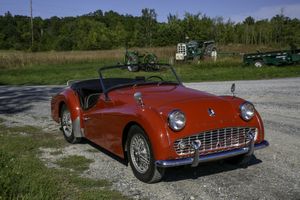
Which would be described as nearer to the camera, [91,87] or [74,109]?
[74,109]

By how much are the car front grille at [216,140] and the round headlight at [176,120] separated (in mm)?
151

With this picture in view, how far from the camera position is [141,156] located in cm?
537

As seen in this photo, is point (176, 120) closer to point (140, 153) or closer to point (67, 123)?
point (140, 153)

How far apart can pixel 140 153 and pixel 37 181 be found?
4.20 feet

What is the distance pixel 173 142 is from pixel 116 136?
1.16 metres

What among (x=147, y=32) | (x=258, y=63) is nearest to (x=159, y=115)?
(x=258, y=63)

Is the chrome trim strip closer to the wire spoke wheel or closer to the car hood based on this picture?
the car hood

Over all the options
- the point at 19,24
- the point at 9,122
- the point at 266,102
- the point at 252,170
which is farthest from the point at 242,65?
the point at 19,24

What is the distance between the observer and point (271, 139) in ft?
24.9

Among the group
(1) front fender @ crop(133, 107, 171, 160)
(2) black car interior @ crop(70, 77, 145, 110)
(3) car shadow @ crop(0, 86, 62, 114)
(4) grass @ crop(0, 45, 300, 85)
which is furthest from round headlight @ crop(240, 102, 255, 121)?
(4) grass @ crop(0, 45, 300, 85)

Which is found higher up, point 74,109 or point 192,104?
point 192,104

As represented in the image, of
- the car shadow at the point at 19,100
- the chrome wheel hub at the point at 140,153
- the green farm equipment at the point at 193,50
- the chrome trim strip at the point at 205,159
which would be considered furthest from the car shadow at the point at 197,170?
the green farm equipment at the point at 193,50

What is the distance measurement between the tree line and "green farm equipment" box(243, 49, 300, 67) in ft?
65.1

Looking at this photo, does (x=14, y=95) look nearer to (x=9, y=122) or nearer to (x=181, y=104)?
(x=9, y=122)
